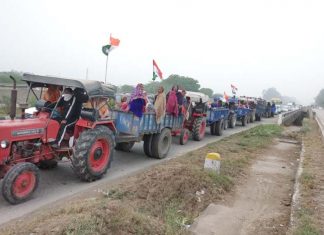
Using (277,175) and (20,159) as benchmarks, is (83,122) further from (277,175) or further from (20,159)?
(277,175)

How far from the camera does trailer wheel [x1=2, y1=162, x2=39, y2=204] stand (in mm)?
5660

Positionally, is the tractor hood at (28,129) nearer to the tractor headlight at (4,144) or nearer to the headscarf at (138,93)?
the tractor headlight at (4,144)

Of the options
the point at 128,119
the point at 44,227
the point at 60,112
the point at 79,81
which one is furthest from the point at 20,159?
the point at 128,119

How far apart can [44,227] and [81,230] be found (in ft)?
1.51

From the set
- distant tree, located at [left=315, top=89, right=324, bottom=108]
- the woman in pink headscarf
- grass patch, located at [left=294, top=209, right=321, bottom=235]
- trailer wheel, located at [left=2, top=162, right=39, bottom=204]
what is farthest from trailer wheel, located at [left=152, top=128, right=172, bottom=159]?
distant tree, located at [left=315, top=89, right=324, bottom=108]

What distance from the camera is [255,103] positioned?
27.8 meters

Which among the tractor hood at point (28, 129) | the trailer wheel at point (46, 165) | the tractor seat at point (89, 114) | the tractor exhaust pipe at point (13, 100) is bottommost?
the trailer wheel at point (46, 165)

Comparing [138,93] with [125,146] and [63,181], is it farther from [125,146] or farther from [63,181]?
[63,181]

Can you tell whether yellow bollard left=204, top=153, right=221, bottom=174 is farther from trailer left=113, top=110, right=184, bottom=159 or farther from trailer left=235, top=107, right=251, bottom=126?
trailer left=235, top=107, right=251, bottom=126

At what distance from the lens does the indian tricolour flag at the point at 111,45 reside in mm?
13688

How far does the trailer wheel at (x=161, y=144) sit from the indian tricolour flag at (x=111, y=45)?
4.84 metres

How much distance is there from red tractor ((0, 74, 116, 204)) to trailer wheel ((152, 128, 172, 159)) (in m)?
2.24

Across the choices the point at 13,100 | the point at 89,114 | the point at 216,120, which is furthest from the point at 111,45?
the point at 13,100

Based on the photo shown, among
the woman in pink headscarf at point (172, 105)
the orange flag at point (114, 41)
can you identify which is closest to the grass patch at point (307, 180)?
the woman in pink headscarf at point (172, 105)
